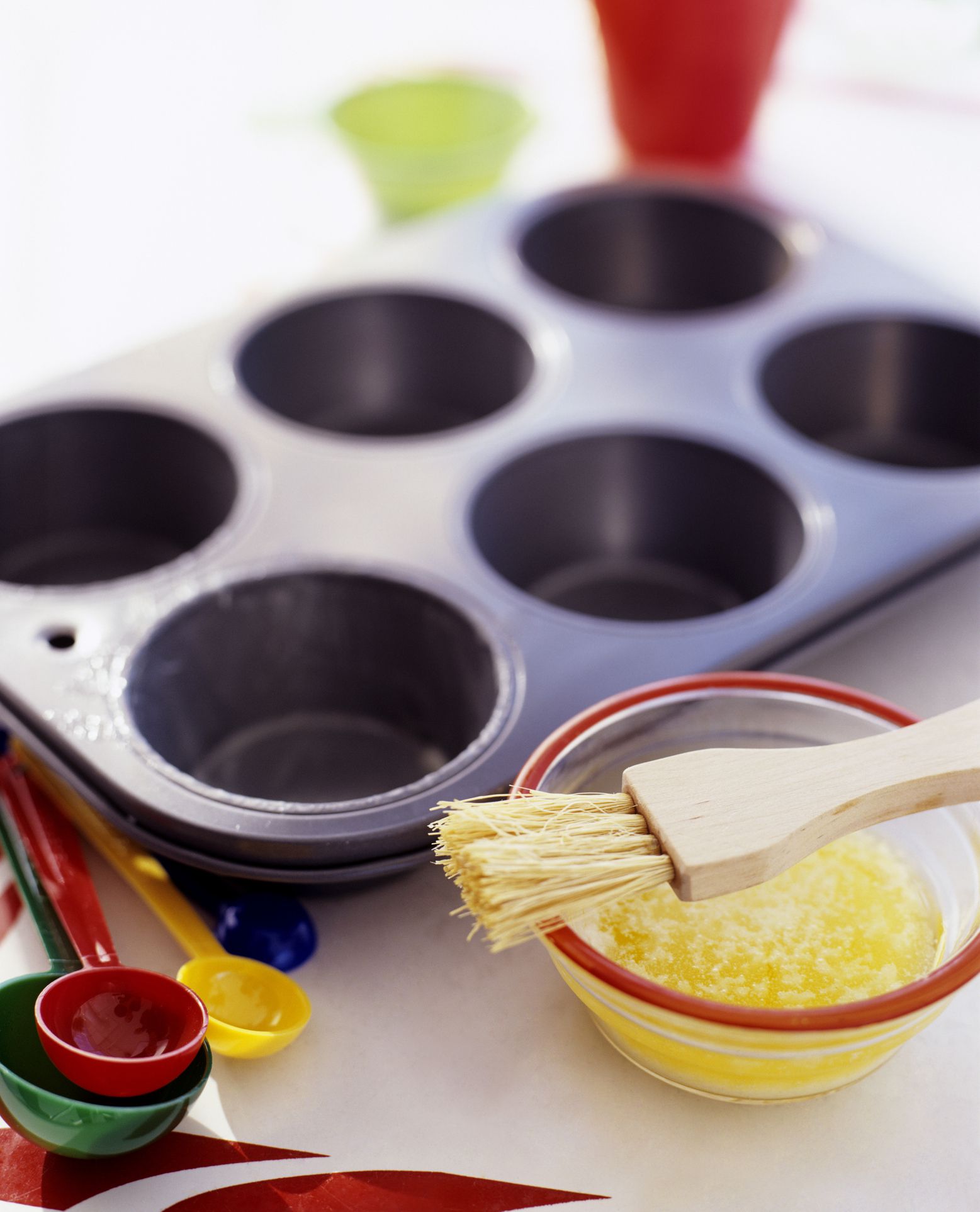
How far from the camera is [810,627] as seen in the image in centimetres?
84

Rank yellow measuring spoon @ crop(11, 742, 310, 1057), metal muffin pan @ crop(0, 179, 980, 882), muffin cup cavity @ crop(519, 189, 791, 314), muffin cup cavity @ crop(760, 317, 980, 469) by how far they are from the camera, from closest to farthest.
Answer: yellow measuring spoon @ crop(11, 742, 310, 1057) < metal muffin pan @ crop(0, 179, 980, 882) < muffin cup cavity @ crop(760, 317, 980, 469) < muffin cup cavity @ crop(519, 189, 791, 314)

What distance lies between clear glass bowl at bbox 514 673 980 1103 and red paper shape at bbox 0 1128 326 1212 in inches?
6.9

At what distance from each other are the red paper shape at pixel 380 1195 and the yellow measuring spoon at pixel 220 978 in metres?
0.07

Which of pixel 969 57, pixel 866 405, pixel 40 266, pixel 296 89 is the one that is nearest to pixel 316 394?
pixel 40 266

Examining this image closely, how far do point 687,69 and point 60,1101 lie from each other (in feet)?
3.64

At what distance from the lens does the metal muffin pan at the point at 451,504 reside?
2.57 ft

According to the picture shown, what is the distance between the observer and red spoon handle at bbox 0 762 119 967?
686mm

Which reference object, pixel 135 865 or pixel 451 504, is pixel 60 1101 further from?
pixel 451 504

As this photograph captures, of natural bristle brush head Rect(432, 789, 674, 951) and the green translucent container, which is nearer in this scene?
natural bristle brush head Rect(432, 789, 674, 951)

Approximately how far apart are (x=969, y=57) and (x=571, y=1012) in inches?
52.9

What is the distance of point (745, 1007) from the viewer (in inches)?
22.0

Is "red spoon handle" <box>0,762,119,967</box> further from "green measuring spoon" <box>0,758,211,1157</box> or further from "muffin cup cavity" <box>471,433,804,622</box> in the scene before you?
"muffin cup cavity" <box>471,433,804,622</box>

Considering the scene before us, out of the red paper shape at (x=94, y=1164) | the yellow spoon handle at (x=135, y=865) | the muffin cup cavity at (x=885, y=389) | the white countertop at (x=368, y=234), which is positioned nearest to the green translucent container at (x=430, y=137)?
the white countertop at (x=368, y=234)

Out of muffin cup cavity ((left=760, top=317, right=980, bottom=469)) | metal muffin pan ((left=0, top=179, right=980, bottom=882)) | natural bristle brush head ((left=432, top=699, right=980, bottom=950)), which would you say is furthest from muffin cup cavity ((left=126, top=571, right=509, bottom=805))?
muffin cup cavity ((left=760, top=317, right=980, bottom=469))
